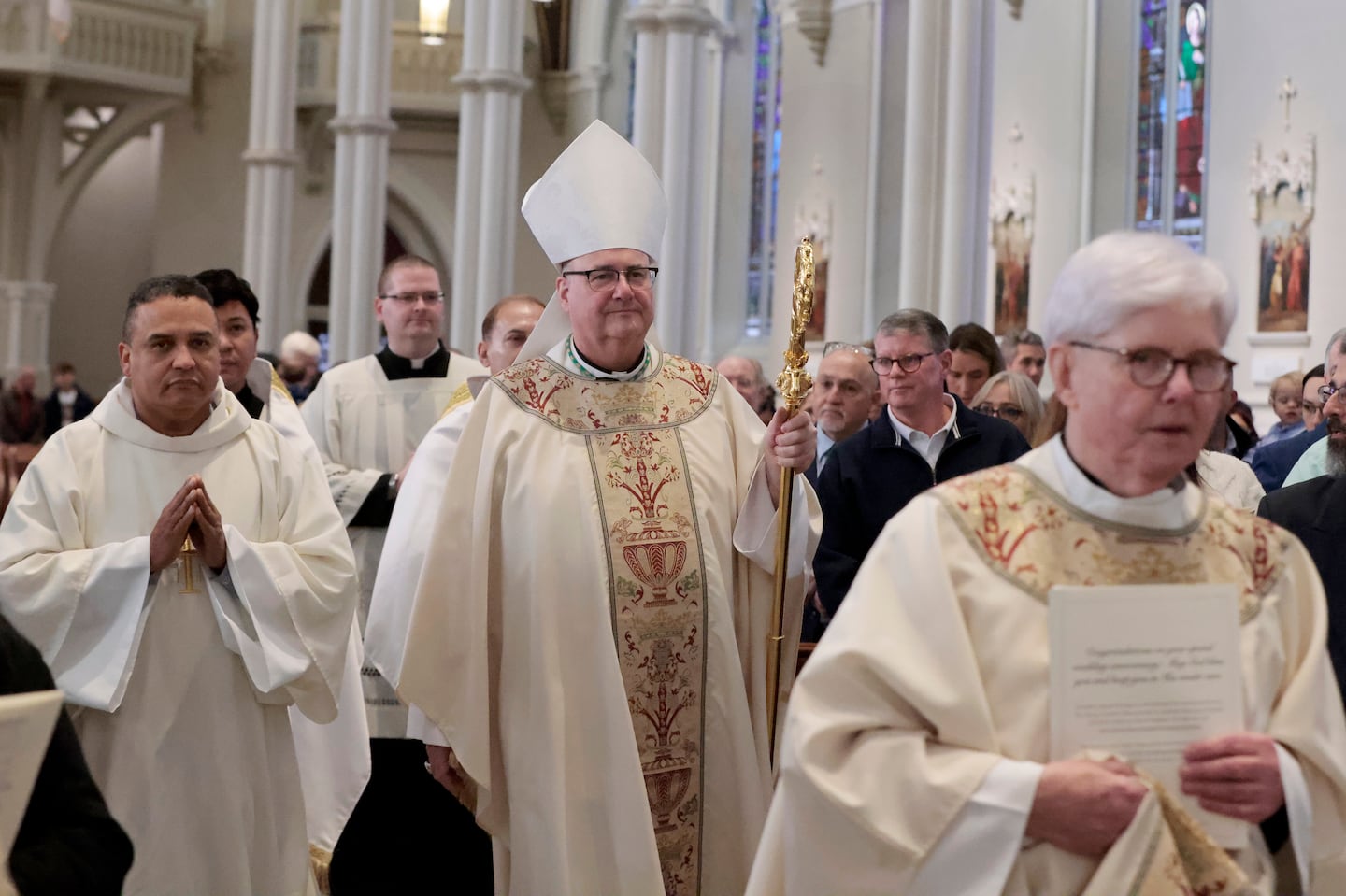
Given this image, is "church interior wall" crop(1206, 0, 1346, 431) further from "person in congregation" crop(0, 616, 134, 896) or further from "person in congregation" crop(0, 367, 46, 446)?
"person in congregation" crop(0, 367, 46, 446)

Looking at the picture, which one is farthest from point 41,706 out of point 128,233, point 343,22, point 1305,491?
point 128,233

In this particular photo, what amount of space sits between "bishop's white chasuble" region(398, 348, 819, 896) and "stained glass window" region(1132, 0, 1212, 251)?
10.8 meters

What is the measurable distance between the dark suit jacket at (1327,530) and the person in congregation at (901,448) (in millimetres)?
1528

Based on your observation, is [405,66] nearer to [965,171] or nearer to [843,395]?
[965,171]

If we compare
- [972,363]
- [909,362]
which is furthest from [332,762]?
[972,363]

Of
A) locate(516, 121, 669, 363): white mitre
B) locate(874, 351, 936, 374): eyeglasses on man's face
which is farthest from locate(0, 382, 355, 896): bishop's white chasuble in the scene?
locate(874, 351, 936, 374): eyeglasses on man's face

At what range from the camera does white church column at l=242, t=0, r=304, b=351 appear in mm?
20844

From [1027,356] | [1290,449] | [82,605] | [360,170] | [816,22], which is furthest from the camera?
[360,170]

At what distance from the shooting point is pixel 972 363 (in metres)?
6.91

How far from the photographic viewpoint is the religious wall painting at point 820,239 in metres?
17.7

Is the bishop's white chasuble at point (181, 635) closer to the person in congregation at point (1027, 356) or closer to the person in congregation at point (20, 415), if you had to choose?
the person in congregation at point (1027, 356)

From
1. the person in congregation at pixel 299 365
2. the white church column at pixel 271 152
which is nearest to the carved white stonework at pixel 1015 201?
the person in congregation at pixel 299 365

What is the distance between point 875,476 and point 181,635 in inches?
80.5

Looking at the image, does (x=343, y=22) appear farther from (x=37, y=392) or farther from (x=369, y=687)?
(x=369, y=687)
